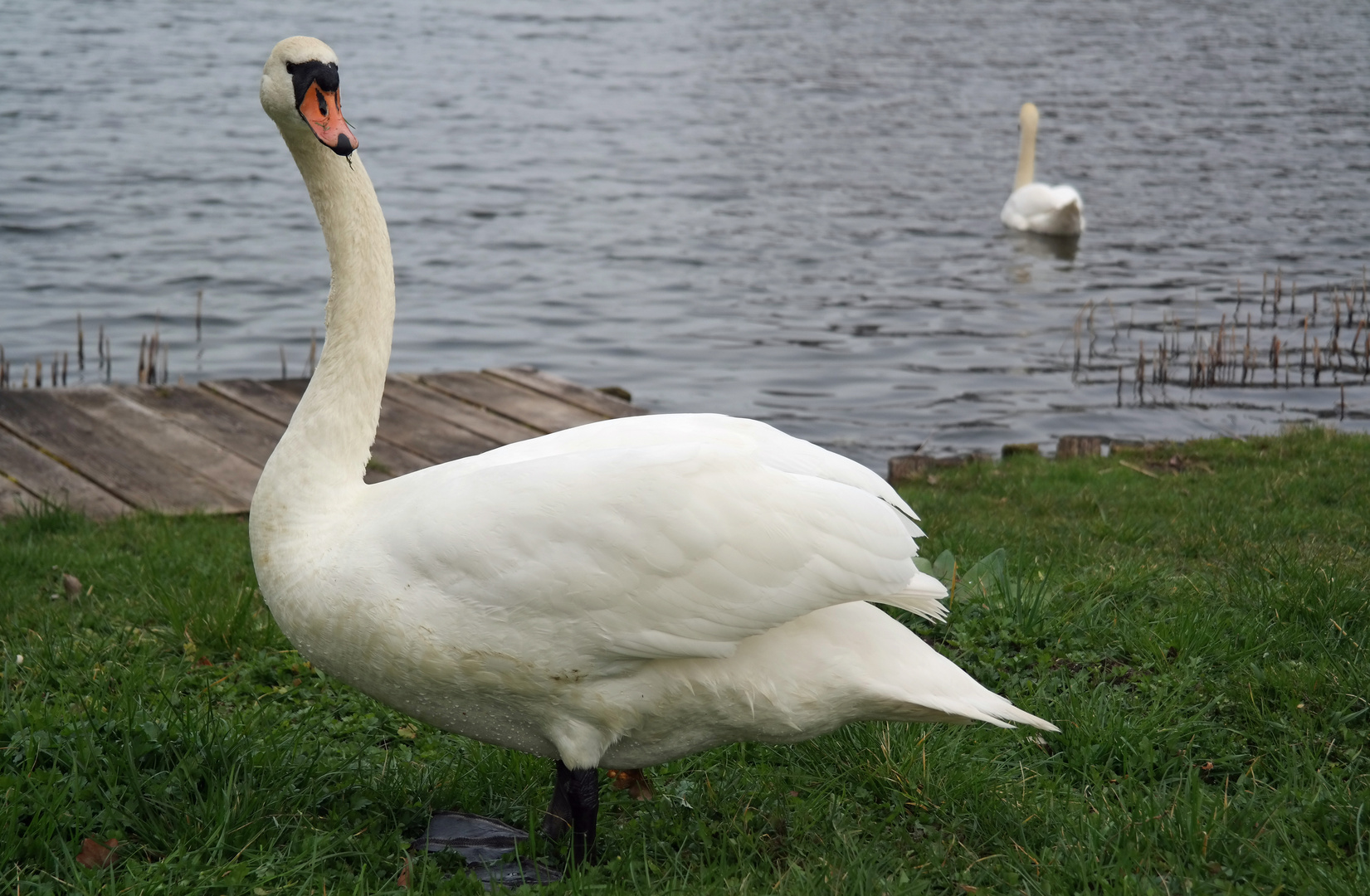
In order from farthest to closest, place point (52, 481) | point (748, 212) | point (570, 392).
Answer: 1. point (748, 212)
2. point (570, 392)
3. point (52, 481)

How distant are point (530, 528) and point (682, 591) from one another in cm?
38

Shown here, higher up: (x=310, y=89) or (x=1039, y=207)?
(x=310, y=89)

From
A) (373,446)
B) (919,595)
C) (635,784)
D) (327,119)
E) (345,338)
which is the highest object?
(327,119)

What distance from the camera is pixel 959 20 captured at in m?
34.8

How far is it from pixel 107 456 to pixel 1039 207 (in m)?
12.8

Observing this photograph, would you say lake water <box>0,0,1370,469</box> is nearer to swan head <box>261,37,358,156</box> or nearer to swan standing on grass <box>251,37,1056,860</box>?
swan standing on grass <box>251,37,1056,860</box>

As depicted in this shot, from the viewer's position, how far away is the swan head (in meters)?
3.34

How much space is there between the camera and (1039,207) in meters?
17.5

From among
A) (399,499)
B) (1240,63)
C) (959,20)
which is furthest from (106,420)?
(959,20)

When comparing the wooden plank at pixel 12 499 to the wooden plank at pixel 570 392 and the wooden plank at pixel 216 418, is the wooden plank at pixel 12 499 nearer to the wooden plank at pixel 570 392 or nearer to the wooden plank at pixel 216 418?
the wooden plank at pixel 216 418

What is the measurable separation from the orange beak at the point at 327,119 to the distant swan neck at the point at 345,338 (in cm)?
16

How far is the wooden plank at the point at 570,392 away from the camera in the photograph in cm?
908

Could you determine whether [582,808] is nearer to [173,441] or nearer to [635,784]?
[635,784]

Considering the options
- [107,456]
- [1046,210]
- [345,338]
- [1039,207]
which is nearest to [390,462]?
[107,456]
